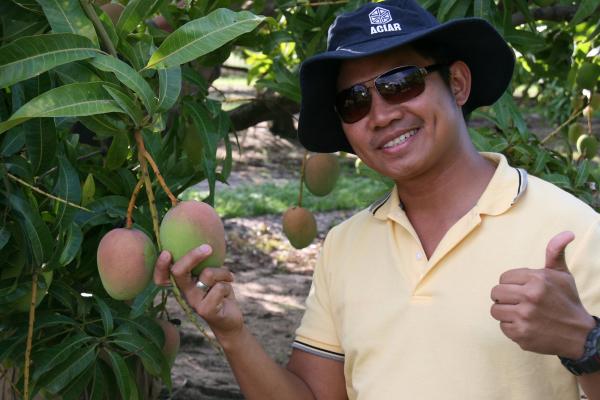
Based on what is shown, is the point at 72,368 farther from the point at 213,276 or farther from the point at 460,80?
the point at 460,80

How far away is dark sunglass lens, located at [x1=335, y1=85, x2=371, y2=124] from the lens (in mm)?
1560

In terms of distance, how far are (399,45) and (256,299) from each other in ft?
11.0

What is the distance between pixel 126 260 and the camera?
1.36 metres

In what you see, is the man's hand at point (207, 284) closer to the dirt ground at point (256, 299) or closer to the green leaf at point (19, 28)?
the green leaf at point (19, 28)

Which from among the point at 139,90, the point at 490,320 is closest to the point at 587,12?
the point at 490,320

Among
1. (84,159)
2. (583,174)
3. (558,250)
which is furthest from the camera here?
(583,174)

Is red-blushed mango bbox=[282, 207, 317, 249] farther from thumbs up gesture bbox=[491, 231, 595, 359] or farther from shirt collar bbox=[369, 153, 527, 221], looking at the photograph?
thumbs up gesture bbox=[491, 231, 595, 359]

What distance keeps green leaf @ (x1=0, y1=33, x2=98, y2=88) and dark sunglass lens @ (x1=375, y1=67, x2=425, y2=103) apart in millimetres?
523

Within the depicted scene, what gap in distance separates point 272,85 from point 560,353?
1.36 metres

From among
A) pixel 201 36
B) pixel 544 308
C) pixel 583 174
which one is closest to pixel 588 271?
pixel 544 308

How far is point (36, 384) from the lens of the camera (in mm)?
1813

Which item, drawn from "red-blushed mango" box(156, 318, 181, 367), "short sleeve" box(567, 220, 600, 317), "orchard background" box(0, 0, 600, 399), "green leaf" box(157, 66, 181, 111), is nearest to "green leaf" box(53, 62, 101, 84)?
"orchard background" box(0, 0, 600, 399)

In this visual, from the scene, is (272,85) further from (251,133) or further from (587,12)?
(251,133)

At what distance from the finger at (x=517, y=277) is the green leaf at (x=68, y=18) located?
694 millimetres
